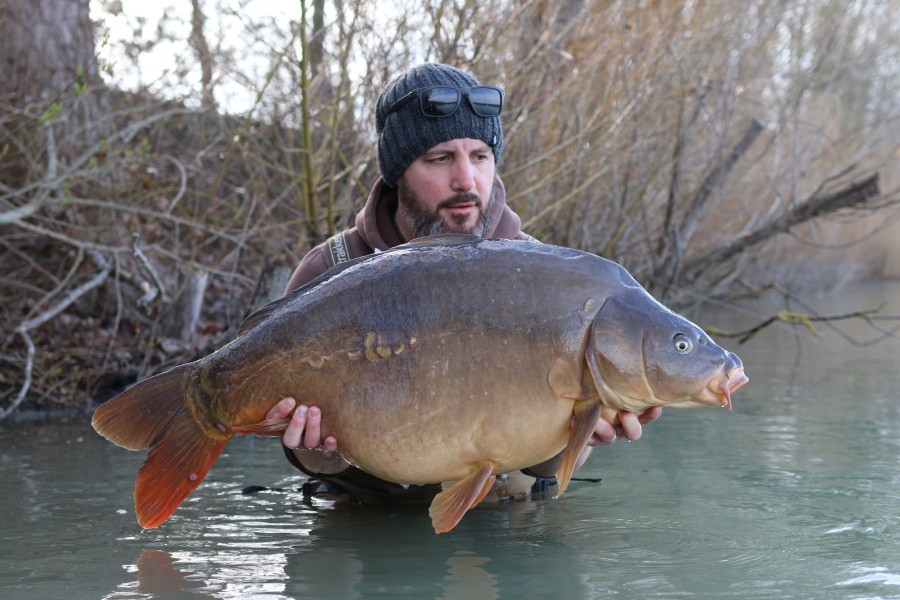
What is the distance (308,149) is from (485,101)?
241 cm

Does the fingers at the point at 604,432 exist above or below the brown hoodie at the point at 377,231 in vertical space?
below

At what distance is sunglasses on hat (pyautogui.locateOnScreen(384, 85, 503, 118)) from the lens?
11.3 ft

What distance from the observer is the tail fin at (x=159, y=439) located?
255cm

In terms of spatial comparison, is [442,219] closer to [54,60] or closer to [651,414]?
[651,414]

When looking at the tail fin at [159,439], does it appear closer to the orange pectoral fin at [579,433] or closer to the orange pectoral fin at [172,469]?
the orange pectoral fin at [172,469]

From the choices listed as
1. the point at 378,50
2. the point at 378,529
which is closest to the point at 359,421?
the point at 378,529

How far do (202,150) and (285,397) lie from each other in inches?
187

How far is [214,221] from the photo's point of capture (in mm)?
6762

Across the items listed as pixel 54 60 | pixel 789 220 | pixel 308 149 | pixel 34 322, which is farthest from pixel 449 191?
pixel 789 220

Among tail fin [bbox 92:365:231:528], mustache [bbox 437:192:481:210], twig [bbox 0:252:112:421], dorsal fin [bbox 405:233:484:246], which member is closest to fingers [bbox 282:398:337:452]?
tail fin [bbox 92:365:231:528]

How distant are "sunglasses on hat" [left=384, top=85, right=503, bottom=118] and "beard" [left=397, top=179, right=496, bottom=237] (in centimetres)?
28

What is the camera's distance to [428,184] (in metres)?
3.42

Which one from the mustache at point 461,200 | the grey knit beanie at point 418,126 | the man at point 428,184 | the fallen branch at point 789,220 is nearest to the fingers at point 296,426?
the man at point 428,184

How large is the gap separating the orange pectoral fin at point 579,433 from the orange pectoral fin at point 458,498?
0.61 ft
